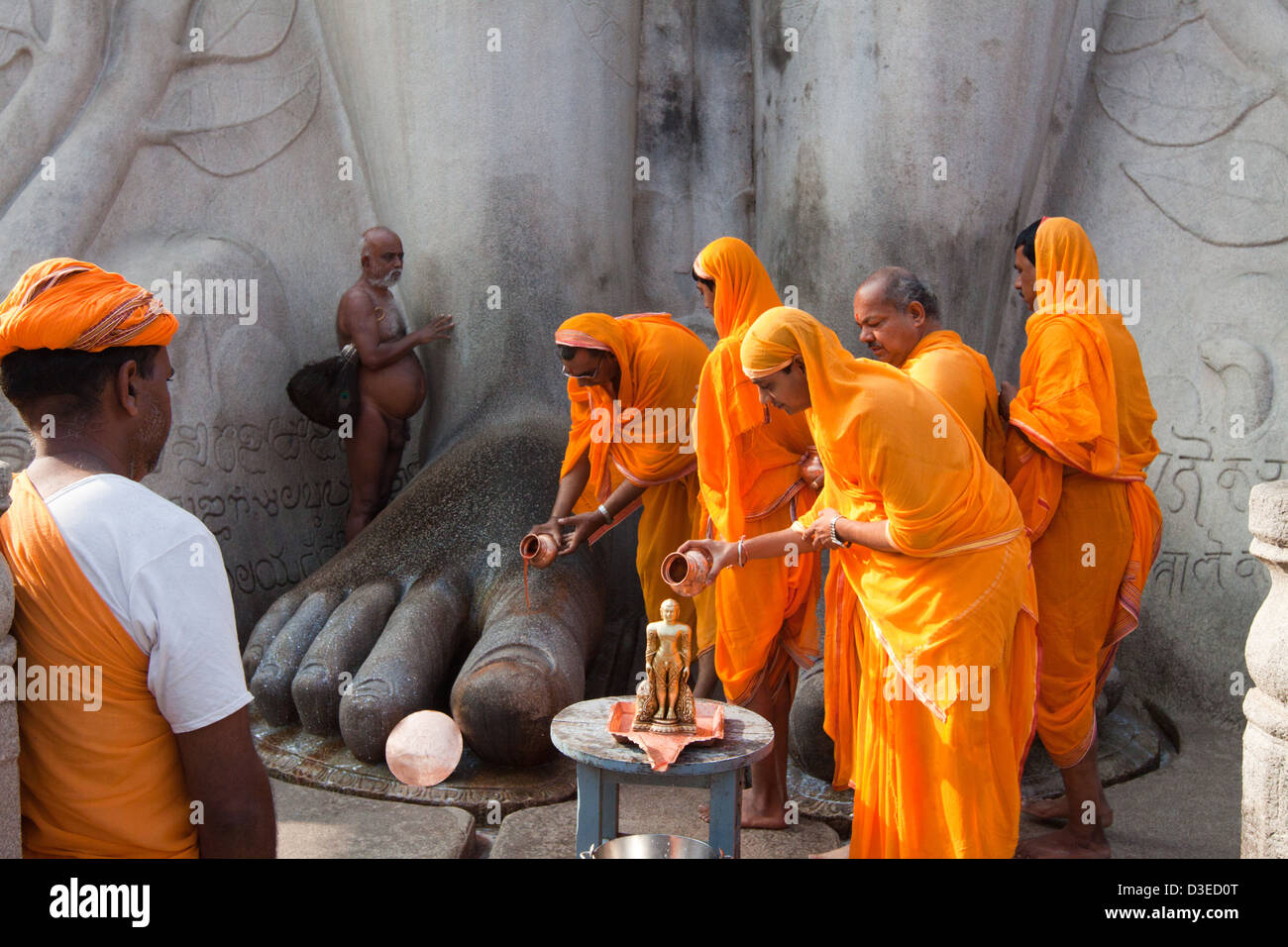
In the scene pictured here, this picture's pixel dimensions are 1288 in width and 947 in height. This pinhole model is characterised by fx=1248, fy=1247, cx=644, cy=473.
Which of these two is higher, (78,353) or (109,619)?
(78,353)

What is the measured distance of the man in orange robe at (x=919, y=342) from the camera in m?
3.00

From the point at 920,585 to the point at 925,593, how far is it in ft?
0.06

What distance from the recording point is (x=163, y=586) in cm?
157

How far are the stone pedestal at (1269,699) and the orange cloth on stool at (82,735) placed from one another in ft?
6.53

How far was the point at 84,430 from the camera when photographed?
5.56 ft

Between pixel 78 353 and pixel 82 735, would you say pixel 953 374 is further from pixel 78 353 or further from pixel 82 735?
pixel 82 735

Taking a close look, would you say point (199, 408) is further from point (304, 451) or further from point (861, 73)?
point (861, 73)

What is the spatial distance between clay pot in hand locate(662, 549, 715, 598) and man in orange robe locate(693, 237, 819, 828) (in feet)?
1.67

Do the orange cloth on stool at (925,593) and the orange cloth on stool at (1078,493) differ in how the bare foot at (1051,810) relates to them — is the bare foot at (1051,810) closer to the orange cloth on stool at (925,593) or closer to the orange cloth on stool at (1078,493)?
the orange cloth on stool at (1078,493)

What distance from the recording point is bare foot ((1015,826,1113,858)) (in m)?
3.18

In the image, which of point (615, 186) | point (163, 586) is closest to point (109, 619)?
point (163, 586)

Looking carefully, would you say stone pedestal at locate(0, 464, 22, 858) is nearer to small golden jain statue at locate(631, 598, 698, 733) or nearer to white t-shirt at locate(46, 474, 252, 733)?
white t-shirt at locate(46, 474, 252, 733)

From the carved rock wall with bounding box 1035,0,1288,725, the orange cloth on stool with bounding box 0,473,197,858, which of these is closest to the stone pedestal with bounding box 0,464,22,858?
the orange cloth on stool with bounding box 0,473,197,858
